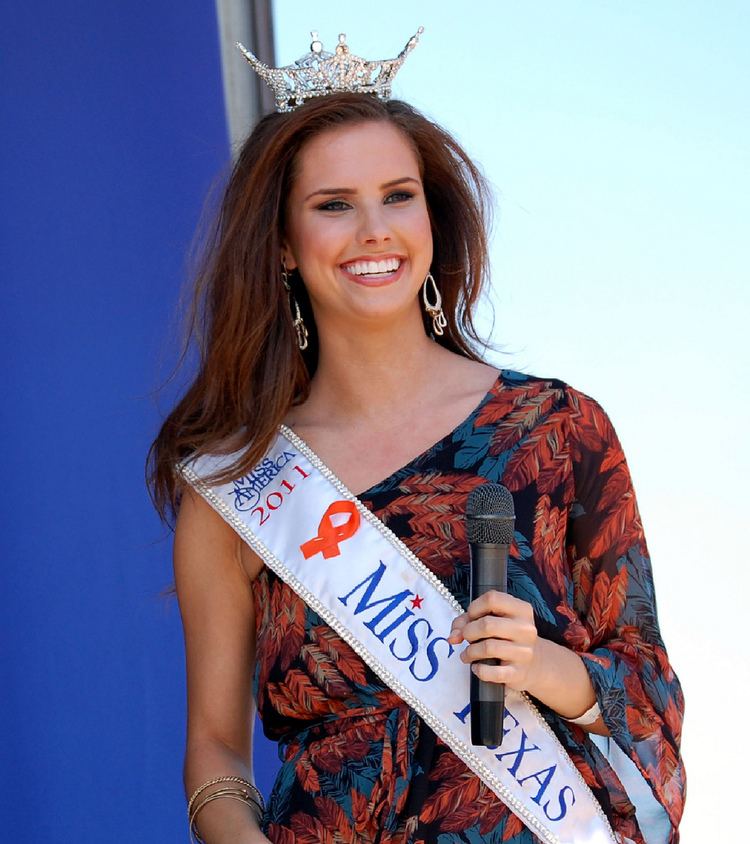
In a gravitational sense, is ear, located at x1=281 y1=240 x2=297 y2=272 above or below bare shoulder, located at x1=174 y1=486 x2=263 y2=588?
above

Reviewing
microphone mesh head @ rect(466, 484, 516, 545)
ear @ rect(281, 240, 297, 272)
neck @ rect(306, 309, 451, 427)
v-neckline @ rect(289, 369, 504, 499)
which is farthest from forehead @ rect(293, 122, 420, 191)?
microphone mesh head @ rect(466, 484, 516, 545)

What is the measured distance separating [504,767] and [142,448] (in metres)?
1.45

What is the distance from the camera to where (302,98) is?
267 cm

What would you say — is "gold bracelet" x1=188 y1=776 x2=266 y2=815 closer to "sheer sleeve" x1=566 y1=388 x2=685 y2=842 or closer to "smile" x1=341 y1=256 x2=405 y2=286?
"sheer sleeve" x1=566 y1=388 x2=685 y2=842

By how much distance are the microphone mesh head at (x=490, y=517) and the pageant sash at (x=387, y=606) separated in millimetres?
391

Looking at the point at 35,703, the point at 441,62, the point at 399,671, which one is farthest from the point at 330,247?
the point at 35,703

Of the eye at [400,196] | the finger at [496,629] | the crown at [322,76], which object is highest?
the crown at [322,76]

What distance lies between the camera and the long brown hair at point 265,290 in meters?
2.64

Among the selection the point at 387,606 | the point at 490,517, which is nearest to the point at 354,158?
the point at 387,606

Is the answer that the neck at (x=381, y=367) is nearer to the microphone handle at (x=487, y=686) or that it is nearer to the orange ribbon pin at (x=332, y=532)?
the orange ribbon pin at (x=332, y=532)

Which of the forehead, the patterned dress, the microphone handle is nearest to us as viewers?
the microphone handle

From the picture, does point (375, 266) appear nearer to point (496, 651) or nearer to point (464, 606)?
point (464, 606)

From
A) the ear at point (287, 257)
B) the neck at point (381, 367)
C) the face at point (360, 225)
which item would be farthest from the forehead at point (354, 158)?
the neck at point (381, 367)

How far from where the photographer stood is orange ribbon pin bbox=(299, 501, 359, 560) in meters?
2.51
